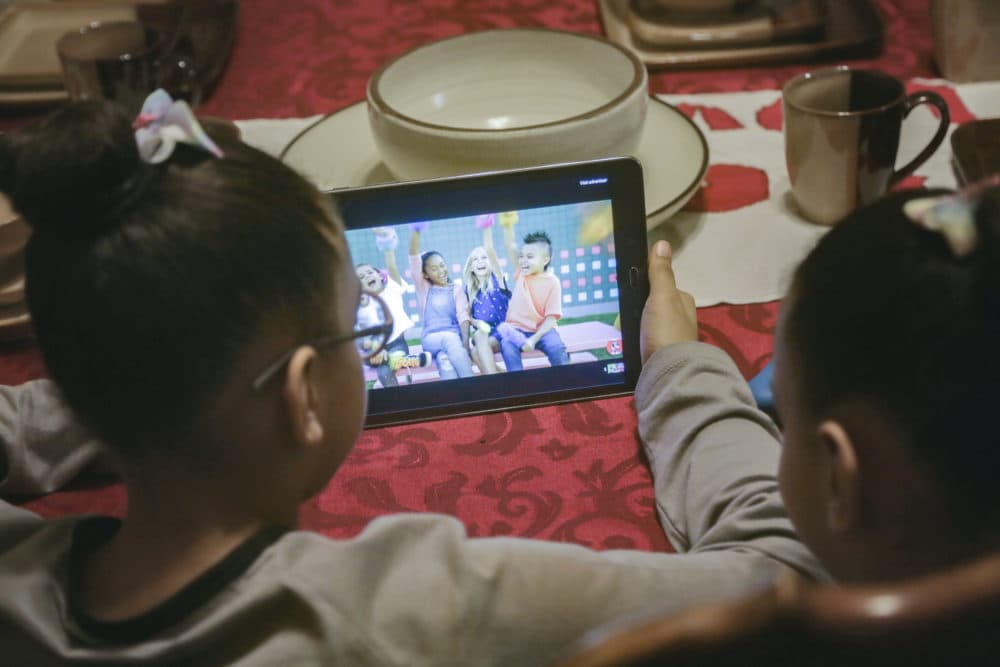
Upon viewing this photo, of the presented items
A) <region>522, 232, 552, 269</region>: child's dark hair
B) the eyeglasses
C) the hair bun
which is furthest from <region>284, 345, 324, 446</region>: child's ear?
<region>522, 232, 552, 269</region>: child's dark hair

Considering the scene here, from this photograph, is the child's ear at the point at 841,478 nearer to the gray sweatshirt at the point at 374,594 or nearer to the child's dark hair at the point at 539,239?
the gray sweatshirt at the point at 374,594

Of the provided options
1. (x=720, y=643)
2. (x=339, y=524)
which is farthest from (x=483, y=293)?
(x=720, y=643)

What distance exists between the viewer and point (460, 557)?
1.79 feet

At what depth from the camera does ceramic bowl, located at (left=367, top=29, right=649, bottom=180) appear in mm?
818

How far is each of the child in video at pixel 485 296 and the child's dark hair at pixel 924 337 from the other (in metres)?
0.31

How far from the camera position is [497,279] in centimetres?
76

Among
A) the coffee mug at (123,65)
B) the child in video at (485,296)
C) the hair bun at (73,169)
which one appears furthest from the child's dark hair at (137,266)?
the coffee mug at (123,65)

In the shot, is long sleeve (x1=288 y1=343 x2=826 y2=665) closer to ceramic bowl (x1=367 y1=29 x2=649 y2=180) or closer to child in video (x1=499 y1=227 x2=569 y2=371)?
child in video (x1=499 y1=227 x2=569 y2=371)

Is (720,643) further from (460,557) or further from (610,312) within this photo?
(610,312)

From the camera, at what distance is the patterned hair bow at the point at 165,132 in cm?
52

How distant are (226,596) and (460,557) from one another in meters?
0.13

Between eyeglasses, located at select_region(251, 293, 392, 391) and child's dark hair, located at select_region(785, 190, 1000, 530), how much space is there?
0.27 meters

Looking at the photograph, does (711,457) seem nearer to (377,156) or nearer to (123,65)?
(377,156)

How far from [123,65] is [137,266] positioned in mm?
626
